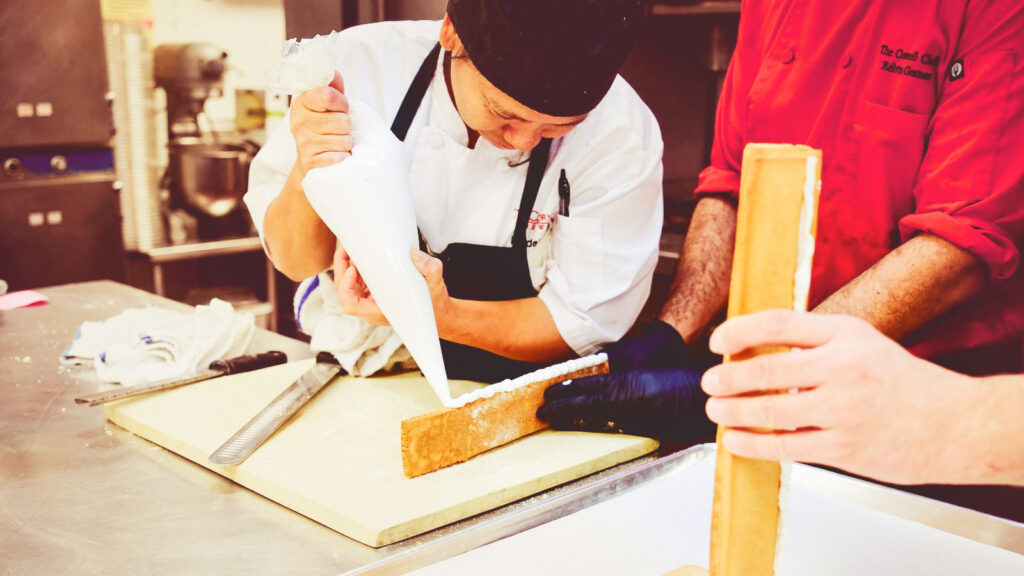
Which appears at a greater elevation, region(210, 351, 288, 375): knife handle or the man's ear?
the man's ear

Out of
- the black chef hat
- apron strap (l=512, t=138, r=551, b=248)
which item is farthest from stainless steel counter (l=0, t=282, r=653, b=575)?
the black chef hat

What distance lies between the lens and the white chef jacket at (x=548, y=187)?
1639mm

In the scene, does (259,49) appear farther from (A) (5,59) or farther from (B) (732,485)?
(B) (732,485)

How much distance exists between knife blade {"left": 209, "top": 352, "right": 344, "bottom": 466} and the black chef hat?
0.61 m

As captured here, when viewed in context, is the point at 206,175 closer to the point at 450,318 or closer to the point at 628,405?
the point at 450,318

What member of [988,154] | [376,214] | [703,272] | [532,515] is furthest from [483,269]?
[988,154]

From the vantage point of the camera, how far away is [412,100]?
1.68 meters

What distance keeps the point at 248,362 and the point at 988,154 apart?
1.38m

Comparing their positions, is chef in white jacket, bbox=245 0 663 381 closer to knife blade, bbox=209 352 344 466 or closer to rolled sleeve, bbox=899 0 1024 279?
knife blade, bbox=209 352 344 466

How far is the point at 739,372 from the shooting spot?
0.76 metres

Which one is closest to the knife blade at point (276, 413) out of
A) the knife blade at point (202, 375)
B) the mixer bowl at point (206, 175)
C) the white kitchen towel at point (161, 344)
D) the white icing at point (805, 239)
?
the knife blade at point (202, 375)

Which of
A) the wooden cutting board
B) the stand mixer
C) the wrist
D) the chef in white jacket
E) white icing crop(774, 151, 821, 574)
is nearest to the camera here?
white icing crop(774, 151, 821, 574)

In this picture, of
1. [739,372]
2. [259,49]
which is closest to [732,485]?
[739,372]

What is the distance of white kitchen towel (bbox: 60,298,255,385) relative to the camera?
167 cm
